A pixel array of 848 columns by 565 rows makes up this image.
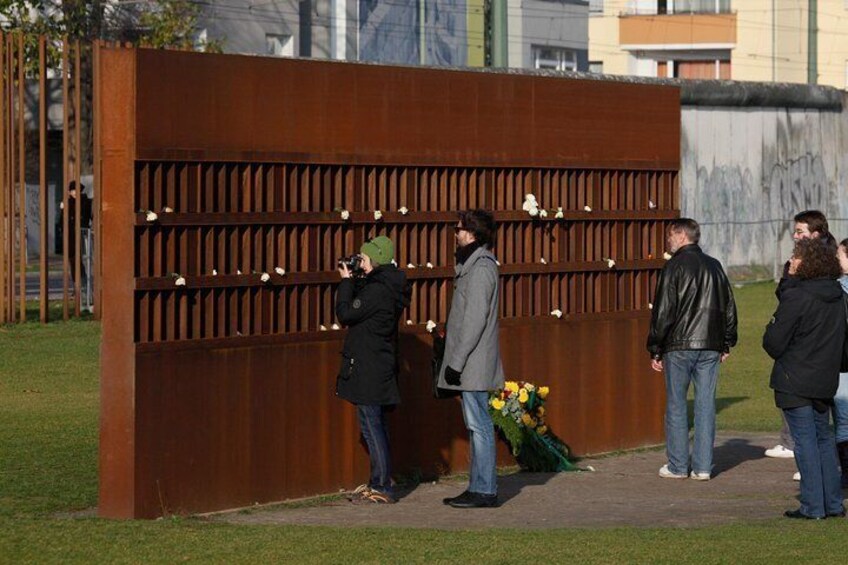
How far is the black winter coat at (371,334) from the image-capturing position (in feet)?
38.0

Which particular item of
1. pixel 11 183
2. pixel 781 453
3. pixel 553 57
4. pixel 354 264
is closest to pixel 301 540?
pixel 354 264

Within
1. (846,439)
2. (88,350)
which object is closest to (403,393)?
(846,439)

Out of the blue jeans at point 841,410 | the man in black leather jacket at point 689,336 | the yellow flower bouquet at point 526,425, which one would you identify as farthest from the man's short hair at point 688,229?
the yellow flower bouquet at point 526,425

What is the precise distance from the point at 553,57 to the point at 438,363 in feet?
153

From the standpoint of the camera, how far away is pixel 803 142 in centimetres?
3753

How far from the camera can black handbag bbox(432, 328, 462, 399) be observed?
11.8 metres

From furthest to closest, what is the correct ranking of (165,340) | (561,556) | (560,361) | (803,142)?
(803,142) < (560,361) < (165,340) < (561,556)

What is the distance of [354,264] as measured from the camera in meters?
11.7

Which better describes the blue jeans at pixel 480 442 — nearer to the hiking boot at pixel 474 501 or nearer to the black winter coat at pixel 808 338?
the hiking boot at pixel 474 501

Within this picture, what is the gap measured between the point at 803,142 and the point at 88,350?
67.1 feet

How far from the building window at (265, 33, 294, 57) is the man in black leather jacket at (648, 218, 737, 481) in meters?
39.0

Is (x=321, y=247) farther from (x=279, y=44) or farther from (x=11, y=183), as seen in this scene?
(x=279, y=44)

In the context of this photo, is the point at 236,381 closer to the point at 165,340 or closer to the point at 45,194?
the point at 165,340

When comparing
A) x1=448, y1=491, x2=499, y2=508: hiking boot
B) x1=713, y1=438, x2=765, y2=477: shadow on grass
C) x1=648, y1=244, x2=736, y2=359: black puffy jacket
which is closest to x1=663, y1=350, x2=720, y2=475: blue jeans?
x1=648, y1=244, x2=736, y2=359: black puffy jacket
